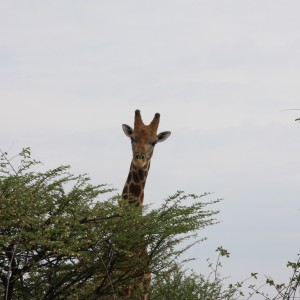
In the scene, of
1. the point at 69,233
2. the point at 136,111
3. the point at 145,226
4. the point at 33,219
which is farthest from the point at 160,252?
the point at 136,111

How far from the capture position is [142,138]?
1419 cm

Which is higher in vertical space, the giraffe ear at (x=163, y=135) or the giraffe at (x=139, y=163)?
the giraffe ear at (x=163, y=135)

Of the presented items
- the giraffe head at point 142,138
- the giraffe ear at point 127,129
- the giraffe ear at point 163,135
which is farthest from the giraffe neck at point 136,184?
the giraffe ear at point 163,135

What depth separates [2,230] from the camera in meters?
11.3

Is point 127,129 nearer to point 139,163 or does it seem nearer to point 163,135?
point 163,135

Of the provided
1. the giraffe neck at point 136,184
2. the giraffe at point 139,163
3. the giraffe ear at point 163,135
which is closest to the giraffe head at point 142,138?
the giraffe at point 139,163

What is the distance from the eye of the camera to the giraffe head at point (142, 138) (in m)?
14.0

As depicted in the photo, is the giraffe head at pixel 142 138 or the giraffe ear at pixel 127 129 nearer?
the giraffe head at pixel 142 138

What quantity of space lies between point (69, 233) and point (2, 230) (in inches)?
37.0

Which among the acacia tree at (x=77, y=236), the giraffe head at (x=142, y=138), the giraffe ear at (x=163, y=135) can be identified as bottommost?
the acacia tree at (x=77, y=236)

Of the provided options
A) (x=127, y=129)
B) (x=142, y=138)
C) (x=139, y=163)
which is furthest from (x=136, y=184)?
(x=127, y=129)

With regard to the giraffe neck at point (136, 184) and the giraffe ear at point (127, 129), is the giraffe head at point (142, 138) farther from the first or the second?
the giraffe neck at point (136, 184)

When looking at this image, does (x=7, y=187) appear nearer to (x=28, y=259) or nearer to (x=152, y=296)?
(x=28, y=259)

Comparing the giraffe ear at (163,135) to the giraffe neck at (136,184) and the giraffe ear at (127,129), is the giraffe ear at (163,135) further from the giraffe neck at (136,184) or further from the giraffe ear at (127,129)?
the giraffe neck at (136,184)
